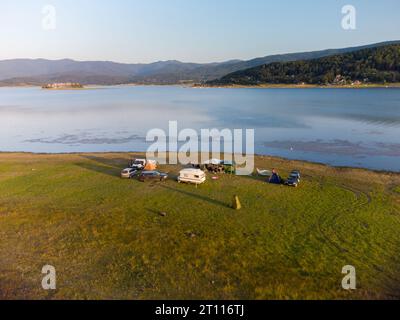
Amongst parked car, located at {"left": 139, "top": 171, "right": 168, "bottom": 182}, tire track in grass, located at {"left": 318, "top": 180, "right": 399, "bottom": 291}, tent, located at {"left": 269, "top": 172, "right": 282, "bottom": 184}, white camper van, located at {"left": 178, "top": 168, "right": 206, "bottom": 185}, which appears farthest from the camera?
parked car, located at {"left": 139, "top": 171, "right": 168, "bottom": 182}

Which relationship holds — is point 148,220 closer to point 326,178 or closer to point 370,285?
point 370,285

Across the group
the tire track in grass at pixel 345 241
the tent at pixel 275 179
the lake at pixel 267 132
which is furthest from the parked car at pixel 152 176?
the lake at pixel 267 132

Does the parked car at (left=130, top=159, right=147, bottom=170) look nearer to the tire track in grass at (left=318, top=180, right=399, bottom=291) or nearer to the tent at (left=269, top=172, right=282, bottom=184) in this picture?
the tent at (left=269, top=172, right=282, bottom=184)

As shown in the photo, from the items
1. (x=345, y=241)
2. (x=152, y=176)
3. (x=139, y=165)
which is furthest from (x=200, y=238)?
(x=139, y=165)

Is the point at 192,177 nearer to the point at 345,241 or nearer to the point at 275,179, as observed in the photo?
the point at 275,179

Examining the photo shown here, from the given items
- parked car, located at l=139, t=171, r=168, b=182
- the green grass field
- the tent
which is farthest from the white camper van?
the tent

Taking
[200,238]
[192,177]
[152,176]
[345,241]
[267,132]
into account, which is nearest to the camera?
[345,241]

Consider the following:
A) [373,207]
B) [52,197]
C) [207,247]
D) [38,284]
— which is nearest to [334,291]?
[207,247]

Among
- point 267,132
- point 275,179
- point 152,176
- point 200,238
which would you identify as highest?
point 267,132

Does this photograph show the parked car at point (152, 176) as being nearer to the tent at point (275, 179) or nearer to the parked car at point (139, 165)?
the parked car at point (139, 165)
